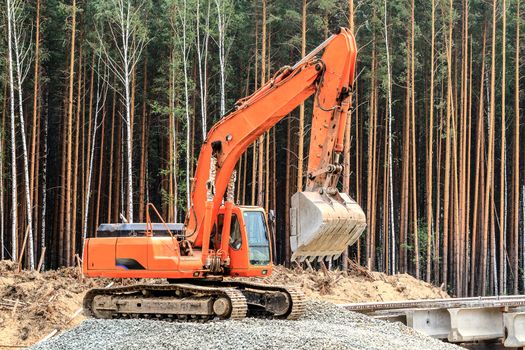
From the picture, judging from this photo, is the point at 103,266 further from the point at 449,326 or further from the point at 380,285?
the point at 380,285

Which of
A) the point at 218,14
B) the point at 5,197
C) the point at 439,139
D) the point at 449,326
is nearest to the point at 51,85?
the point at 5,197

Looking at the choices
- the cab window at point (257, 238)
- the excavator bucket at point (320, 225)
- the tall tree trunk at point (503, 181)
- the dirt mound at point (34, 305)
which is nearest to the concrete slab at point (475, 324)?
the cab window at point (257, 238)

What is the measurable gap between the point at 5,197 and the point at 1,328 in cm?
1886

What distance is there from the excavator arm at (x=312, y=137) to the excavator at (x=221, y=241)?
0.02 metres

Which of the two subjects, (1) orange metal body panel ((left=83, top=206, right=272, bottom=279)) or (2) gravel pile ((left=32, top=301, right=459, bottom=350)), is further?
(1) orange metal body panel ((left=83, top=206, right=272, bottom=279))

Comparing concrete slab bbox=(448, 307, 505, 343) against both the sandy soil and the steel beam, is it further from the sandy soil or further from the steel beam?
the sandy soil

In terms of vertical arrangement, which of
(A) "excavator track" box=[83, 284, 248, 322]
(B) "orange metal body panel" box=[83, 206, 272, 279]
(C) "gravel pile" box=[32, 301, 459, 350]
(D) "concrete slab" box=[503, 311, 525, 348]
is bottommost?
(D) "concrete slab" box=[503, 311, 525, 348]

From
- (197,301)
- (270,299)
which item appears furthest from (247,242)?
(197,301)

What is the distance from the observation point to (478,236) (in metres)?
33.7

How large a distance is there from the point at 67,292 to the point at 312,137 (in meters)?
6.82

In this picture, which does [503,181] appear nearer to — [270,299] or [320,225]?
[270,299]

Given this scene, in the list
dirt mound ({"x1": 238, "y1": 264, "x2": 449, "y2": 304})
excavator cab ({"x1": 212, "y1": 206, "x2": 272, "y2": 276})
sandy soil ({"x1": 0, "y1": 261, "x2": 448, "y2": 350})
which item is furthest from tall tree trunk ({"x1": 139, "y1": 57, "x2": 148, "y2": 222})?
excavator cab ({"x1": 212, "y1": 206, "x2": 272, "y2": 276})

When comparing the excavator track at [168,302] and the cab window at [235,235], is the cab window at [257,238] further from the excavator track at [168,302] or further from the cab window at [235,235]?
the excavator track at [168,302]

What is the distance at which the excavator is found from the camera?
1184 cm
